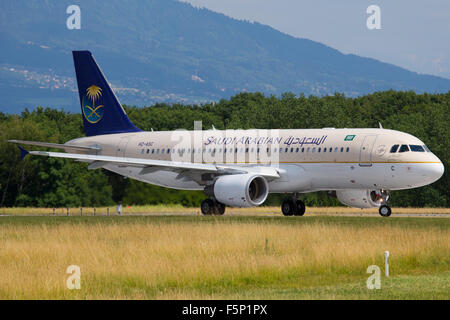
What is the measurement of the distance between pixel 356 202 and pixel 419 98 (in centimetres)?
7807

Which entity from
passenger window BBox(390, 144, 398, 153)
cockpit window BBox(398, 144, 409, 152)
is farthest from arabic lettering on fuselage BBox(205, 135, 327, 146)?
cockpit window BBox(398, 144, 409, 152)

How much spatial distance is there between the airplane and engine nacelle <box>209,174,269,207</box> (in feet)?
0.16

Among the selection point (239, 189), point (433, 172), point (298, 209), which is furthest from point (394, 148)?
point (239, 189)

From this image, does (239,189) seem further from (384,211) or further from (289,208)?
(384,211)

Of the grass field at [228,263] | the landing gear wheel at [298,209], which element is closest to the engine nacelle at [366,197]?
the landing gear wheel at [298,209]

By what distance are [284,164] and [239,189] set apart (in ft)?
13.6

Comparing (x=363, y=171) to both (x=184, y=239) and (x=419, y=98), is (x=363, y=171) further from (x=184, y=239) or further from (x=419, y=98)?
(x=419, y=98)

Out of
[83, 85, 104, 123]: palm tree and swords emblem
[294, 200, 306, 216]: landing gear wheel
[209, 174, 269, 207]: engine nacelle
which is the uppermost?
[83, 85, 104, 123]: palm tree and swords emblem

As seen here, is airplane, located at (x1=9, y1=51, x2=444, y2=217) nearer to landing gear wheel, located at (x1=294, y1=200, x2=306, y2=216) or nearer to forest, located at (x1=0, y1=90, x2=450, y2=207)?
landing gear wheel, located at (x1=294, y1=200, x2=306, y2=216)

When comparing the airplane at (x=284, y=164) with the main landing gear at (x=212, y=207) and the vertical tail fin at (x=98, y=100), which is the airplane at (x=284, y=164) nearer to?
the main landing gear at (x=212, y=207)

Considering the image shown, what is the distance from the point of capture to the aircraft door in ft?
138

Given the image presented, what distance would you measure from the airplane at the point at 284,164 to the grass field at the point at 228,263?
10.4 metres

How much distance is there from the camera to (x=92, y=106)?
54594mm

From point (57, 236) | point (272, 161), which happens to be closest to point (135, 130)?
point (272, 161)
